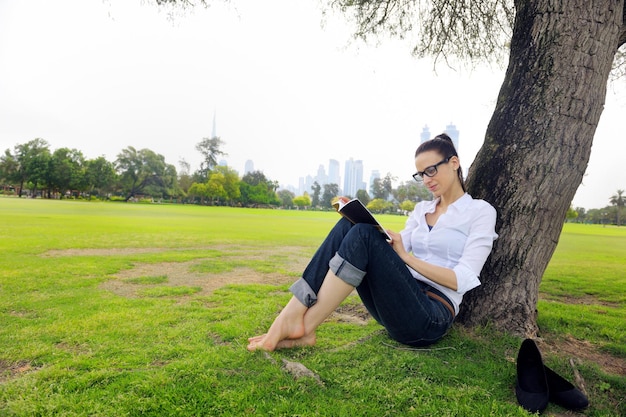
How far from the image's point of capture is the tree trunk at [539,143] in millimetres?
2836

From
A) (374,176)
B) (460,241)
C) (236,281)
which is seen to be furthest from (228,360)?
(374,176)

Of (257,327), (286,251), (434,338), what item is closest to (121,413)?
(257,327)

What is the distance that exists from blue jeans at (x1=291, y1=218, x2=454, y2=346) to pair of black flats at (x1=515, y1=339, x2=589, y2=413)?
0.50 m

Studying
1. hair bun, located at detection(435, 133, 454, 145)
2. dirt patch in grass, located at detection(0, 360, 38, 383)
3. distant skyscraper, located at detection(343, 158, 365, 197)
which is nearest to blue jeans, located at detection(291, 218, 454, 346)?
hair bun, located at detection(435, 133, 454, 145)

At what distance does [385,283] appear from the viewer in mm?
2266

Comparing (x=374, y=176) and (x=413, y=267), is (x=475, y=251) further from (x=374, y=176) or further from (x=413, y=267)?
(x=374, y=176)

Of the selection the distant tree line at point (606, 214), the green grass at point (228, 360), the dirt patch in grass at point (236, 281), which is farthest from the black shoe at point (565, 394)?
the distant tree line at point (606, 214)

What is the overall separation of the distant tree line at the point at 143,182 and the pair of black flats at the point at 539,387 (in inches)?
1733

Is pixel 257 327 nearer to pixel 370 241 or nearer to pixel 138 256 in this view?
pixel 370 241

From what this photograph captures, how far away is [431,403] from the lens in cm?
197

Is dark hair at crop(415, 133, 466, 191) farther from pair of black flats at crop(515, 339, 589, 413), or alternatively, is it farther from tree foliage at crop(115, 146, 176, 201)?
tree foliage at crop(115, 146, 176, 201)

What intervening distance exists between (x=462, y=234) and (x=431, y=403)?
1151 mm

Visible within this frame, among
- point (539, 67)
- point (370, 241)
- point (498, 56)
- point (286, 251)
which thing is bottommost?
point (286, 251)

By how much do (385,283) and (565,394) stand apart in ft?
3.84
